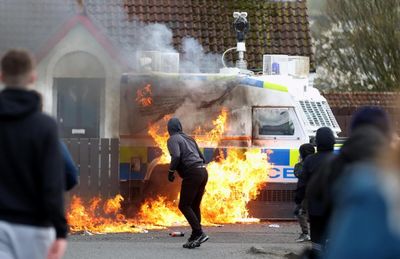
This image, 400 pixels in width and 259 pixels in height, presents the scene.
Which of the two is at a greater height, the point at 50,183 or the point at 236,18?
the point at 236,18

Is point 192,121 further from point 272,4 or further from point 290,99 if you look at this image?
point 272,4

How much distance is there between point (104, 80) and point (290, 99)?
303 centimetres

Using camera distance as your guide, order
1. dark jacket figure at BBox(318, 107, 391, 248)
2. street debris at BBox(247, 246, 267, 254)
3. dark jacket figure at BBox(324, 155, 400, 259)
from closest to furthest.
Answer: dark jacket figure at BBox(324, 155, 400, 259), dark jacket figure at BBox(318, 107, 391, 248), street debris at BBox(247, 246, 267, 254)

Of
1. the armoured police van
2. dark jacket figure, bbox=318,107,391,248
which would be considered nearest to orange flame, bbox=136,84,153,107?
the armoured police van

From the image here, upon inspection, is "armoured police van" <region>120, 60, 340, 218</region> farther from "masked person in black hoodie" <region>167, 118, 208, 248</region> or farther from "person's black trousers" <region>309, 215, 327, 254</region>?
"person's black trousers" <region>309, 215, 327, 254</region>

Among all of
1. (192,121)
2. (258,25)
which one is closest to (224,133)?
(192,121)

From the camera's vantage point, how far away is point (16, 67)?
5473mm

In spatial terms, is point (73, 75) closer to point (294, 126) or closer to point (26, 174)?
point (294, 126)

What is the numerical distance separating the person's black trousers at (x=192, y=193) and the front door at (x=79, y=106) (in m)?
4.29

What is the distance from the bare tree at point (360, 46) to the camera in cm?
3309

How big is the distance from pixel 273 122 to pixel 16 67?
38.4 ft

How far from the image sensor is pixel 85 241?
13789mm

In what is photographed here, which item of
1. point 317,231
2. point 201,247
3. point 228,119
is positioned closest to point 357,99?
point 228,119

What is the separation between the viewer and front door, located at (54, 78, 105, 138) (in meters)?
17.2
